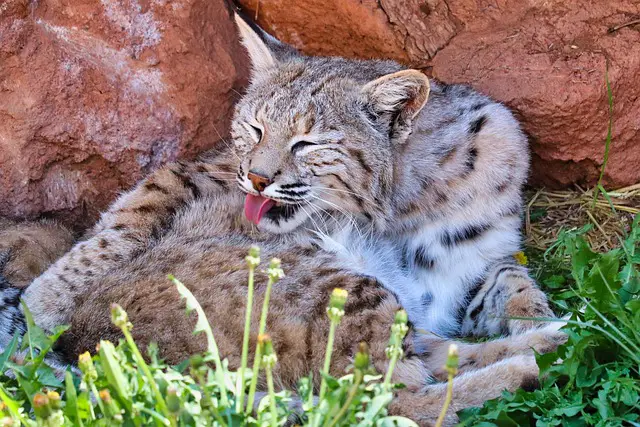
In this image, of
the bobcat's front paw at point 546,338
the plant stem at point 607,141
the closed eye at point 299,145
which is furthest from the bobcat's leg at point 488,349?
the plant stem at point 607,141

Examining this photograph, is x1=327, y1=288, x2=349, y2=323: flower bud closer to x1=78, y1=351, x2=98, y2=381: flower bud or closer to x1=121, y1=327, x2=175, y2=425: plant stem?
x1=121, y1=327, x2=175, y2=425: plant stem

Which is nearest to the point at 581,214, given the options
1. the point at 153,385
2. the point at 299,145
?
the point at 299,145

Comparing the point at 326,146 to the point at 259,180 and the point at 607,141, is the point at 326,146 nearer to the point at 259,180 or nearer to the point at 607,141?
the point at 259,180

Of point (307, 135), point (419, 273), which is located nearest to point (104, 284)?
point (307, 135)

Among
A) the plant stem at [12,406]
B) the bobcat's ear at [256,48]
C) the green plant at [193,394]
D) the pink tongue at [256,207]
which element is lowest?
the plant stem at [12,406]

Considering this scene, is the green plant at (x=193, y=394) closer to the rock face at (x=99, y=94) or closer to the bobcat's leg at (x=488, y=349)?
the bobcat's leg at (x=488, y=349)

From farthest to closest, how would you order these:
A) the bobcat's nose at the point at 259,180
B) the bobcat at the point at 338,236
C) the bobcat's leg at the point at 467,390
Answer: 1. the bobcat's nose at the point at 259,180
2. the bobcat at the point at 338,236
3. the bobcat's leg at the point at 467,390

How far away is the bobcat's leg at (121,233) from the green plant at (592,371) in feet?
5.92

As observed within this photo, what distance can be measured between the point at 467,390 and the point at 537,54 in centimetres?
213

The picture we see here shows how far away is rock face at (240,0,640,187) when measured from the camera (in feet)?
15.5

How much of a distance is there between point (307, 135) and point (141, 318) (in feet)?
4.12

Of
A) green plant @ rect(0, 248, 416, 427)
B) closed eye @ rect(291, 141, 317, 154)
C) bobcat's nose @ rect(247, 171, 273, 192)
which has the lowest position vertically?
green plant @ rect(0, 248, 416, 427)

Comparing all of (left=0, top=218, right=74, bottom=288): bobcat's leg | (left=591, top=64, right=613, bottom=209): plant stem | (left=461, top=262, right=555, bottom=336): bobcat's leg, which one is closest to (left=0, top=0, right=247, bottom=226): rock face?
(left=0, top=218, right=74, bottom=288): bobcat's leg

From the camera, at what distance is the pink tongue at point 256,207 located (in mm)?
4184
